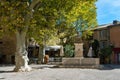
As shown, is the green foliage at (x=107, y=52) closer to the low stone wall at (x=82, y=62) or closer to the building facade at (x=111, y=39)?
the building facade at (x=111, y=39)

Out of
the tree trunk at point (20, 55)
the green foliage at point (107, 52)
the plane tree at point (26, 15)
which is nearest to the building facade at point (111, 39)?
the green foliage at point (107, 52)

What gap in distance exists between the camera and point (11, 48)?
5981 centimetres

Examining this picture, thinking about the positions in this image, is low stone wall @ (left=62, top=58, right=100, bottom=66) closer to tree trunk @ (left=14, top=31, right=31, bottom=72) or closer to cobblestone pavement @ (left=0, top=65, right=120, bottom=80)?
cobblestone pavement @ (left=0, top=65, right=120, bottom=80)

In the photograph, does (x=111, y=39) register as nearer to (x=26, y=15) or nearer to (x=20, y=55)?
(x=20, y=55)

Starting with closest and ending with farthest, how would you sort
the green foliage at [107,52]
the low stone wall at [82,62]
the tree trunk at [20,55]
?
1. the tree trunk at [20,55]
2. the low stone wall at [82,62]
3. the green foliage at [107,52]

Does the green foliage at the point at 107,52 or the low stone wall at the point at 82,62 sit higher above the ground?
the green foliage at the point at 107,52

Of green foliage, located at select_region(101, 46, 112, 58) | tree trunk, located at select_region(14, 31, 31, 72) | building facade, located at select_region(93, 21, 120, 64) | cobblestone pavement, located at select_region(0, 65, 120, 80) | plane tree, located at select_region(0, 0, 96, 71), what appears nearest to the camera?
cobblestone pavement, located at select_region(0, 65, 120, 80)

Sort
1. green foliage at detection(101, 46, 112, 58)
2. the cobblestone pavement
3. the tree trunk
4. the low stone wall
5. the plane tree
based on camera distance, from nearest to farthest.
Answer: the cobblestone pavement, the plane tree, the tree trunk, the low stone wall, green foliage at detection(101, 46, 112, 58)

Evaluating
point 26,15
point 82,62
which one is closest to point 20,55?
point 26,15

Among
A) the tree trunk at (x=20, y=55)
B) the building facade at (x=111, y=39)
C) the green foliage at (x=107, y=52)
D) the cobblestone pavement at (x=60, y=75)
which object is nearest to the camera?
the cobblestone pavement at (x=60, y=75)

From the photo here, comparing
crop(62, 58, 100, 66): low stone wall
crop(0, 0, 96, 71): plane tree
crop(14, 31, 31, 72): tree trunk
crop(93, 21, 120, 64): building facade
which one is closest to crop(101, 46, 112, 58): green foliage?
crop(93, 21, 120, 64): building facade

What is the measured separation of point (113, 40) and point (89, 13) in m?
7.19

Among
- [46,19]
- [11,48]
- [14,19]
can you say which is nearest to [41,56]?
[11,48]

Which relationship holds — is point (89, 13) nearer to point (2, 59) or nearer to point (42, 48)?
point (42, 48)
